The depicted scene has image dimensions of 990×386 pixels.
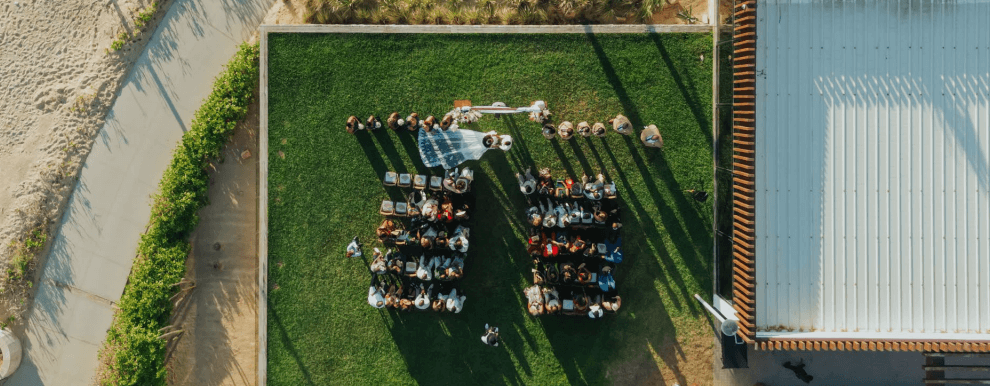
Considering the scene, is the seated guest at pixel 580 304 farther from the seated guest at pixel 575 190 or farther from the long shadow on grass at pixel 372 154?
the long shadow on grass at pixel 372 154

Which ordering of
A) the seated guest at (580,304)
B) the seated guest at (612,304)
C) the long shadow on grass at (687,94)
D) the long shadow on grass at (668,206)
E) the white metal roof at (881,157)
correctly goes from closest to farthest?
the white metal roof at (881,157) < the seated guest at (612,304) < the seated guest at (580,304) < the long shadow on grass at (687,94) < the long shadow on grass at (668,206)

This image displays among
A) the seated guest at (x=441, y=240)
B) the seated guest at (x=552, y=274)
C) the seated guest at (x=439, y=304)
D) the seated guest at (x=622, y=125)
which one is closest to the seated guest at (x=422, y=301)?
the seated guest at (x=439, y=304)

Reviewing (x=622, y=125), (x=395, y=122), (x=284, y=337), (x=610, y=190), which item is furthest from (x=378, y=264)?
(x=622, y=125)

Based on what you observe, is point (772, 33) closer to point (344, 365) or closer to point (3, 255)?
point (344, 365)

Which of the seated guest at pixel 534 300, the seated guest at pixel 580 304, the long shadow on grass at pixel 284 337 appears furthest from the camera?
the long shadow on grass at pixel 284 337

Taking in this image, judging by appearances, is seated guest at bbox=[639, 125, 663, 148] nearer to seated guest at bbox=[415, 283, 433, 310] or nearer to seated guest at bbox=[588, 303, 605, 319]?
seated guest at bbox=[588, 303, 605, 319]

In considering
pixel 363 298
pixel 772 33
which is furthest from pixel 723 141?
pixel 363 298

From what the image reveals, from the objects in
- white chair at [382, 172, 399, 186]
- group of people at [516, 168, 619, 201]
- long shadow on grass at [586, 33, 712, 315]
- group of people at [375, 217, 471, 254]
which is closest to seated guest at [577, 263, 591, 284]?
group of people at [516, 168, 619, 201]

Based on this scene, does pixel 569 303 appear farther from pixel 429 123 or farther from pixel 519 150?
pixel 429 123
